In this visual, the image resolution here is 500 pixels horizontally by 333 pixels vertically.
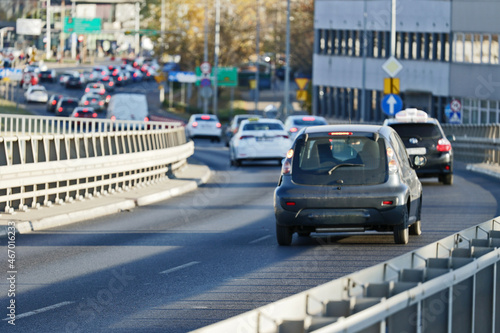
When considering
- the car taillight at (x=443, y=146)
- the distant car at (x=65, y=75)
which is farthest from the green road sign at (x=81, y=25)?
the car taillight at (x=443, y=146)

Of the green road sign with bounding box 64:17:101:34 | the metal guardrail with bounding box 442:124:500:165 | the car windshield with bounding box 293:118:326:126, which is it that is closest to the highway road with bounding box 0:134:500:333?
the metal guardrail with bounding box 442:124:500:165

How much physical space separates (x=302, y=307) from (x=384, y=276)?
1.18m

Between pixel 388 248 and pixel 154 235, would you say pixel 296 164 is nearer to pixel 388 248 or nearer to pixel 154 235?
pixel 388 248

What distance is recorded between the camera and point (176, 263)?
14.0 metres

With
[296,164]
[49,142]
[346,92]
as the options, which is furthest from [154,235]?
[346,92]

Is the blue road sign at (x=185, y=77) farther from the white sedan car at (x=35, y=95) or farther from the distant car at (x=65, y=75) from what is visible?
the white sedan car at (x=35, y=95)

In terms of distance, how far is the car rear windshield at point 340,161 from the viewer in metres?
15.1

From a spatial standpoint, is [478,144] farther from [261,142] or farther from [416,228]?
[416,228]

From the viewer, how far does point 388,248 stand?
15.2 metres

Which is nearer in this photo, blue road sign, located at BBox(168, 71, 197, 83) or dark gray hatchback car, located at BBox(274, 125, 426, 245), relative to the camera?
dark gray hatchback car, located at BBox(274, 125, 426, 245)

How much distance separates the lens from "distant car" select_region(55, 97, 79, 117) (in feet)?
257

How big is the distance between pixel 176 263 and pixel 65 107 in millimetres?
66131

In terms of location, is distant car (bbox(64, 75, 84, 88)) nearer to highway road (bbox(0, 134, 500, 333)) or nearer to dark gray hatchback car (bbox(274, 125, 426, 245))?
highway road (bbox(0, 134, 500, 333))

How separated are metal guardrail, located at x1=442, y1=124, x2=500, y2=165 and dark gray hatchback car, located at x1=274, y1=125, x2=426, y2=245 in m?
22.8
